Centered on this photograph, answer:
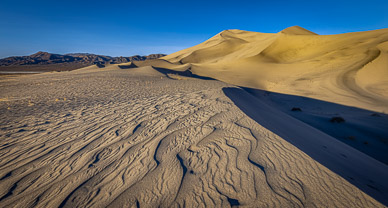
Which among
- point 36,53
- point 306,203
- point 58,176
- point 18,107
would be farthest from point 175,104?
point 36,53

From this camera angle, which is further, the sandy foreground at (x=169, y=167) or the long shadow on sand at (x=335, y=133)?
the long shadow on sand at (x=335, y=133)

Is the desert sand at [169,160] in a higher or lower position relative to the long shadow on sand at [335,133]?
higher

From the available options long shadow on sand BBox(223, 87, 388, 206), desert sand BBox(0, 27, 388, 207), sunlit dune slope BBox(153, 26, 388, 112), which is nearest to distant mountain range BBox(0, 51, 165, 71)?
sunlit dune slope BBox(153, 26, 388, 112)

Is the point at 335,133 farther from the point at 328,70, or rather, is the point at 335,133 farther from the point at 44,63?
the point at 44,63

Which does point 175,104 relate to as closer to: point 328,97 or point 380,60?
point 328,97

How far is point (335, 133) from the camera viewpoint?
205 inches

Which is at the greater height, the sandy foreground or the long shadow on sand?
the sandy foreground

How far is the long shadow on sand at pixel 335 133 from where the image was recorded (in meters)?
2.32

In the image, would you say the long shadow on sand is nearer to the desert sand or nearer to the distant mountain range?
the desert sand

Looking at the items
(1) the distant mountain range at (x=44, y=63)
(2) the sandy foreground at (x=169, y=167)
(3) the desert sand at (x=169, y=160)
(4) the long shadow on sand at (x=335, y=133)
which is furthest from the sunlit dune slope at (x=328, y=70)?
(1) the distant mountain range at (x=44, y=63)

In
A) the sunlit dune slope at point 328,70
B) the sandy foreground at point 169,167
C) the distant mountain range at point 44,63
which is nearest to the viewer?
the sandy foreground at point 169,167

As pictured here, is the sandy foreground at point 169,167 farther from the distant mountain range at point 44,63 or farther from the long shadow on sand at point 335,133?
the distant mountain range at point 44,63

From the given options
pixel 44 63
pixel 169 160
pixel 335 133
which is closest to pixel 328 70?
pixel 335 133

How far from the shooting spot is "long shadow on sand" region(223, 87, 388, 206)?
7.62ft
